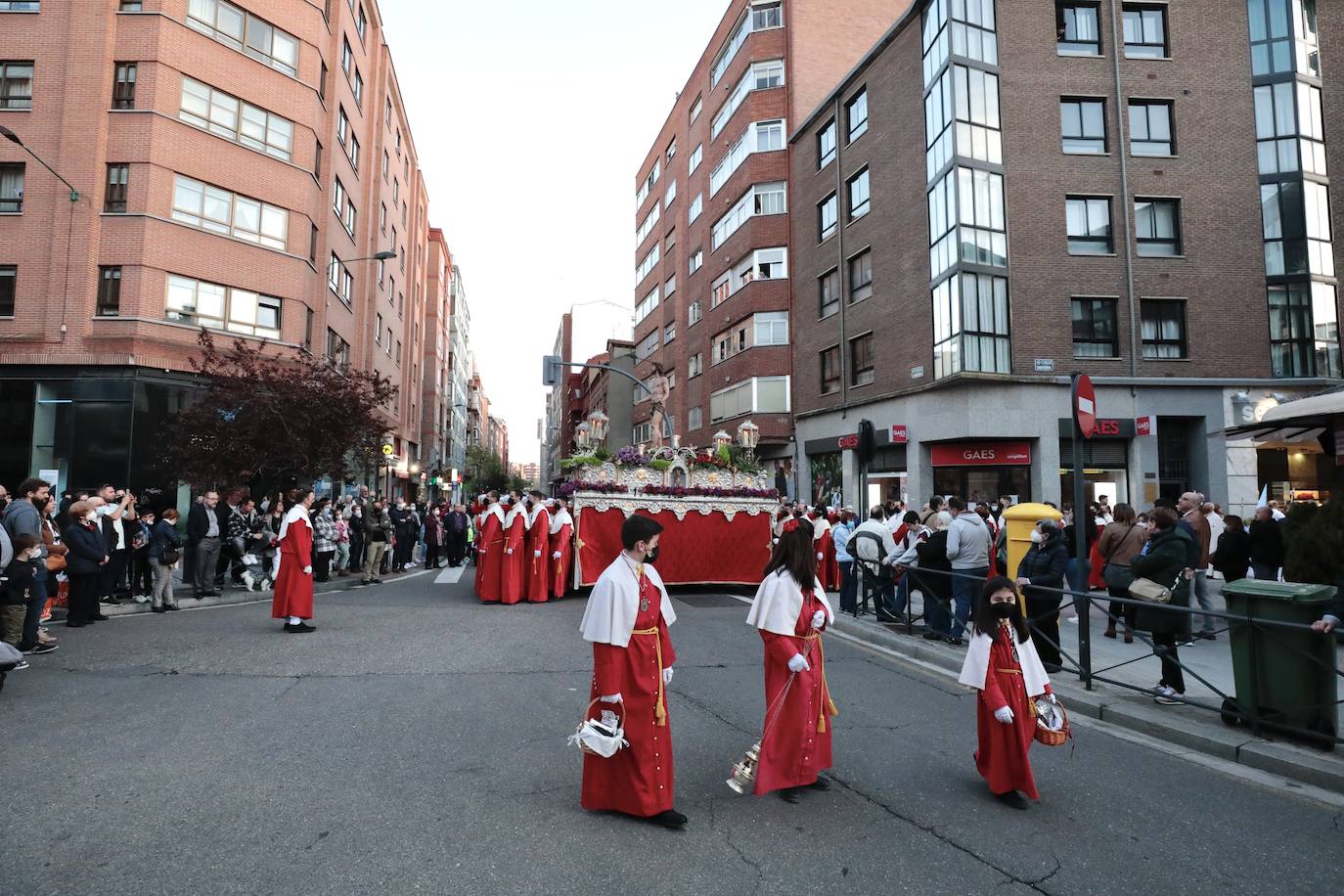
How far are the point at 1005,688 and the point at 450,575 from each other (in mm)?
15765

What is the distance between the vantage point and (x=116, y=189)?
19734mm

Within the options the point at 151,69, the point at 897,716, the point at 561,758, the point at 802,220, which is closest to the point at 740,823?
the point at 561,758

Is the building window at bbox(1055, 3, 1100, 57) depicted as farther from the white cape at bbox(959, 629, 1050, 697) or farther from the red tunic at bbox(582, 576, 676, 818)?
the red tunic at bbox(582, 576, 676, 818)

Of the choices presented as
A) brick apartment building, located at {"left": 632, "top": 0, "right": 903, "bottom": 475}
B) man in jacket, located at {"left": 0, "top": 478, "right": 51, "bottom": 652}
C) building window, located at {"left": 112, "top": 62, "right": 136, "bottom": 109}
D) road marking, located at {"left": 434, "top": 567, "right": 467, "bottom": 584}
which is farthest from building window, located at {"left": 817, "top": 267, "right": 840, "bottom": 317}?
man in jacket, located at {"left": 0, "top": 478, "right": 51, "bottom": 652}

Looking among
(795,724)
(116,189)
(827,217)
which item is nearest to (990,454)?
(827,217)

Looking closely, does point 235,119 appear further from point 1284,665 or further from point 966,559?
point 1284,665

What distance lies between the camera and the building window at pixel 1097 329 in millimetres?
21750

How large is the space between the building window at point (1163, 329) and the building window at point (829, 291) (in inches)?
378

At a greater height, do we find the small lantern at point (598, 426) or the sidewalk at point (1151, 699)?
the small lantern at point (598, 426)

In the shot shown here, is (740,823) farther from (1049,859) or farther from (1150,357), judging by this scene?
(1150,357)

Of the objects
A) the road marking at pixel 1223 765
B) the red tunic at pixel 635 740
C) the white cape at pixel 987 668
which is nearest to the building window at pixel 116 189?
the red tunic at pixel 635 740

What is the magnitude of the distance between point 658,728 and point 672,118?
144 ft

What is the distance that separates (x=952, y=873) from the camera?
3.51 metres

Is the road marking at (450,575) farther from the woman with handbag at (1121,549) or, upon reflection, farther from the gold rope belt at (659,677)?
the gold rope belt at (659,677)
